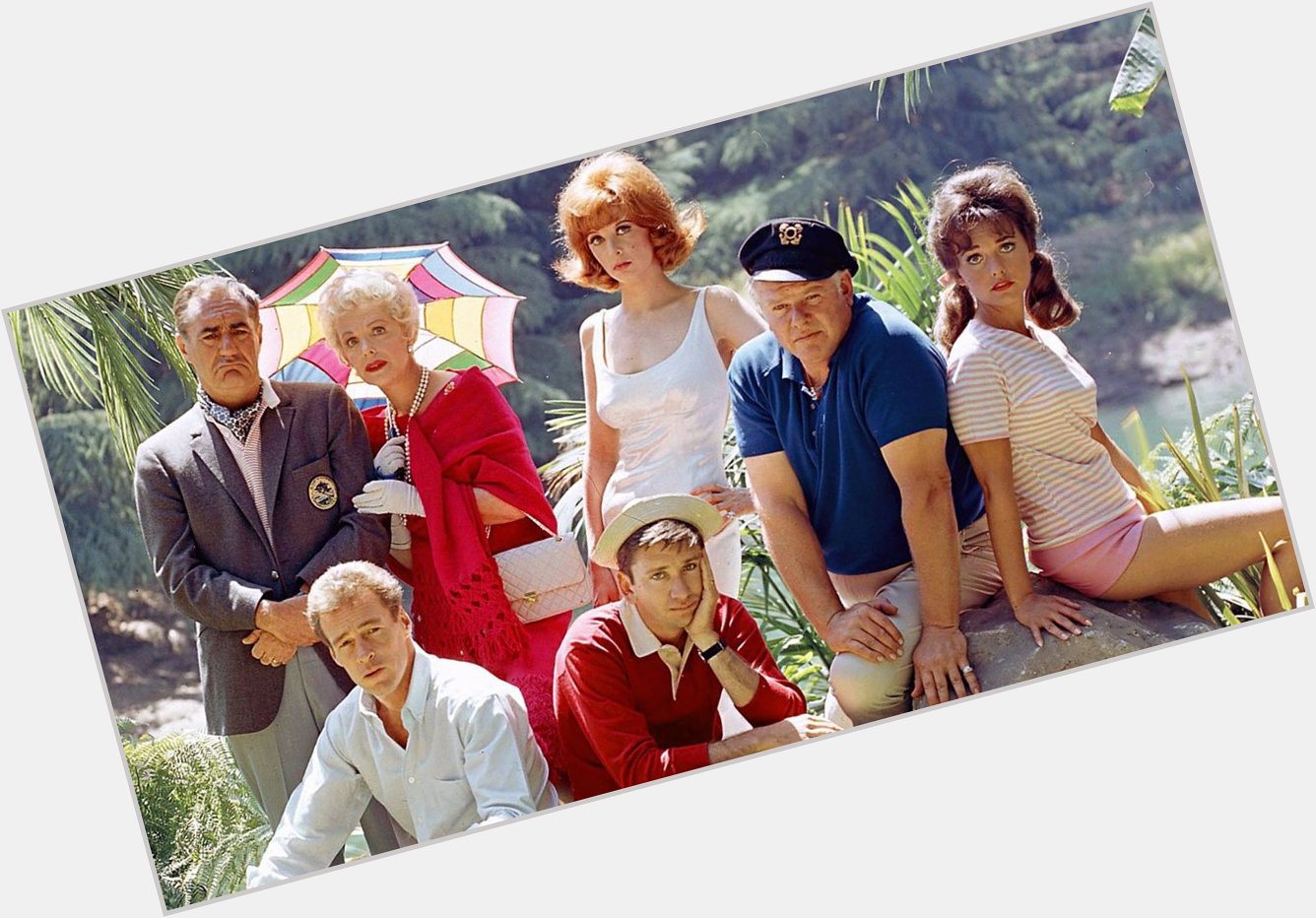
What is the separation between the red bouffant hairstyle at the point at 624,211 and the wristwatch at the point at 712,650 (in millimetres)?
1053

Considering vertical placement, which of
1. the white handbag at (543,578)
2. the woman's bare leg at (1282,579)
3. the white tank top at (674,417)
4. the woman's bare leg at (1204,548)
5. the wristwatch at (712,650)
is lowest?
the woman's bare leg at (1282,579)

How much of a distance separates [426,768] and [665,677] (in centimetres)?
72

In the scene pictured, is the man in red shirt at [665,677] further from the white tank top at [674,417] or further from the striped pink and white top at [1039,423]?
the striped pink and white top at [1039,423]

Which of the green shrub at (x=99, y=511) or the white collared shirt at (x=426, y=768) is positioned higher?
the green shrub at (x=99, y=511)

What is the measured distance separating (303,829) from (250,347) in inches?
54.5

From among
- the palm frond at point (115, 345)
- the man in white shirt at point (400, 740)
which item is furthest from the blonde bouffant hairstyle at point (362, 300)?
the man in white shirt at point (400, 740)

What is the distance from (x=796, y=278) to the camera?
5.21m

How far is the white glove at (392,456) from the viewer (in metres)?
5.36

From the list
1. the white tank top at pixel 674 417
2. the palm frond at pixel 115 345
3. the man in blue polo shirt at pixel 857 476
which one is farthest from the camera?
the palm frond at pixel 115 345

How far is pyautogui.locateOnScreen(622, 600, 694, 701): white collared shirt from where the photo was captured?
524cm

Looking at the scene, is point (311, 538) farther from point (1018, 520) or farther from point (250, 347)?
point (1018, 520)

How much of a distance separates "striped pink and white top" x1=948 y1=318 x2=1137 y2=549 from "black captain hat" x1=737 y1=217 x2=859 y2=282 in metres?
0.41

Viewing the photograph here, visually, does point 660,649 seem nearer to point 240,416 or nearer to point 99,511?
point 240,416

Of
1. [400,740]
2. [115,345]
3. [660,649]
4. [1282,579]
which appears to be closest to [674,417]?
[660,649]
